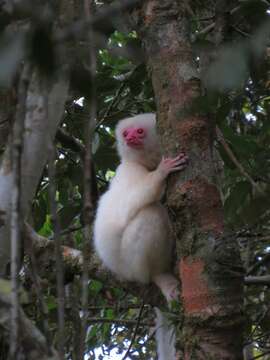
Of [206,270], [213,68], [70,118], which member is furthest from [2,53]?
[70,118]

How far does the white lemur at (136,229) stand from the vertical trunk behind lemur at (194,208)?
89cm

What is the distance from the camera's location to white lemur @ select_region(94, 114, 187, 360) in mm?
3771

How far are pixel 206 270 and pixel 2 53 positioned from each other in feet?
4.92

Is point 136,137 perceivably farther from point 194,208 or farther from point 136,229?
point 194,208

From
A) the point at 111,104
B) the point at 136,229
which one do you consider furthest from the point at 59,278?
the point at 111,104

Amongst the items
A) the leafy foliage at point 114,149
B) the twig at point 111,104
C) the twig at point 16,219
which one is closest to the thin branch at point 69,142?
the leafy foliage at point 114,149

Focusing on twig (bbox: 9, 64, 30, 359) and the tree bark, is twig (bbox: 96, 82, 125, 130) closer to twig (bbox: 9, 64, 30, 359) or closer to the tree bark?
the tree bark

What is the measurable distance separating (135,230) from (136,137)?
0.68 meters

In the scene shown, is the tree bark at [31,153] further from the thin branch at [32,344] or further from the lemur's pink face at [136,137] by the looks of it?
the lemur's pink face at [136,137]

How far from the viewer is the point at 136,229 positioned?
3.91 metres

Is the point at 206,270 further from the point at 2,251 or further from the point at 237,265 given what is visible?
the point at 2,251

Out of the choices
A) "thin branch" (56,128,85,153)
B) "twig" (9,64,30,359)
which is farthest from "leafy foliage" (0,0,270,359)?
"twig" (9,64,30,359)

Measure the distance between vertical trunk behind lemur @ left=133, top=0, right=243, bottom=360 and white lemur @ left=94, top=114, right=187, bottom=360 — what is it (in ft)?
2.91

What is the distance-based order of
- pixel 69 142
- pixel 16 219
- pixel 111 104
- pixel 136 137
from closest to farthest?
pixel 16 219 → pixel 69 142 → pixel 136 137 → pixel 111 104
